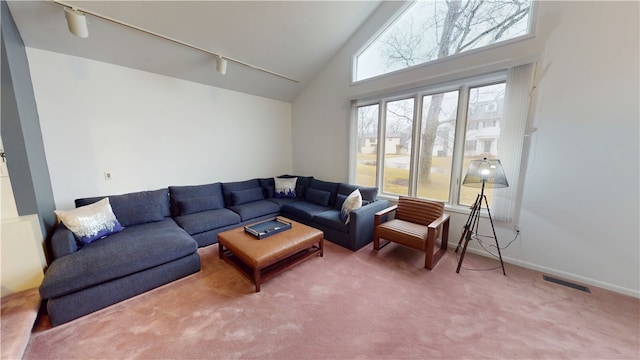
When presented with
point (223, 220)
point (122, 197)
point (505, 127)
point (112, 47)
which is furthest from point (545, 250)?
point (112, 47)

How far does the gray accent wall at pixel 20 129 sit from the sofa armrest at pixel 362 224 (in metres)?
3.25

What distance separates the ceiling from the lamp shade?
9.30 feet

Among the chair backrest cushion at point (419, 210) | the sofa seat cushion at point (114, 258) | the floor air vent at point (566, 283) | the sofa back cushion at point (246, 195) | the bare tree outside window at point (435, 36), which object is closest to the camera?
the sofa seat cushion at point (114, 258)

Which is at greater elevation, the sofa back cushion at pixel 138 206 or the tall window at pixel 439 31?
the tall window at pixel 439 31

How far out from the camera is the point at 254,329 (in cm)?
166

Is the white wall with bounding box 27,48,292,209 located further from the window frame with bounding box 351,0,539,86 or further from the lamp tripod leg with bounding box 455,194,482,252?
the lamp tripod leg with bounding box 455,194,482,252

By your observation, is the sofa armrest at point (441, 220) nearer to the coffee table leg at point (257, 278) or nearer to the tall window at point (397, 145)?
the tall window at point (397, 145)

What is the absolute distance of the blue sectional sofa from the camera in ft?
5.77

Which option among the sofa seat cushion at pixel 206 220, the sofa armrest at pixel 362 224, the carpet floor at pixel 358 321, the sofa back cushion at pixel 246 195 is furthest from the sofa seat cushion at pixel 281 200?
the carpet floor at pixel 358 321

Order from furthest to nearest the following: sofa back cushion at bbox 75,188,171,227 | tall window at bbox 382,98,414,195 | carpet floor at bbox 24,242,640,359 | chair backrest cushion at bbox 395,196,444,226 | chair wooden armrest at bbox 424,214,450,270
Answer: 1. tall window at bbox 382,98,414,195
2. chair backrest cushion at bbox 395,196,444,226
3. sofa back cushion at bbox 75,188,171,227
4. chair wooden armrest at bbox 424,214,450,270
5. carpet floor at bbox 24,242,640,359

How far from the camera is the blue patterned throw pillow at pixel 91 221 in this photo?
215 cm

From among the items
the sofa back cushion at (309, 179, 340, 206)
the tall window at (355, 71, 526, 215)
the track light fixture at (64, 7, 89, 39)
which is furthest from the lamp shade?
the track light fixture at (64, 7, 89, 39)

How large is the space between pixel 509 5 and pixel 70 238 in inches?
208

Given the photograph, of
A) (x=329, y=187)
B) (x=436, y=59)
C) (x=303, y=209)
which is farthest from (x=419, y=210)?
(x=436, y=59)
